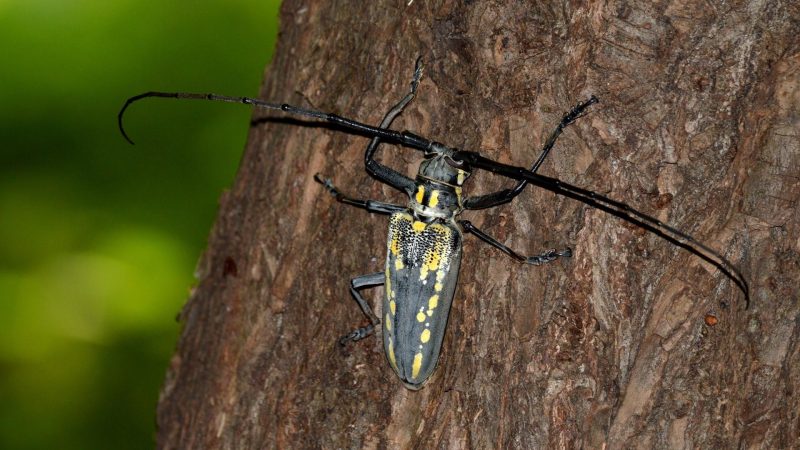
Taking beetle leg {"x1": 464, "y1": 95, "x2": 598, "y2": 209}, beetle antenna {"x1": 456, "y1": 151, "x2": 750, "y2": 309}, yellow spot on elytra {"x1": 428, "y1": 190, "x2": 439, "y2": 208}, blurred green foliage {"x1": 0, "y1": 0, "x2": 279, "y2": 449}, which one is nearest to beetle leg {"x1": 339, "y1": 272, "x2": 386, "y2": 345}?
yellow spot on elytra {"x1": 428, "y1": 190, "x2": 439, "y2": 208}

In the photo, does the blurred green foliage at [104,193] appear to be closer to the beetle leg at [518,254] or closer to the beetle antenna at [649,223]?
the beetle leg at [518,254]

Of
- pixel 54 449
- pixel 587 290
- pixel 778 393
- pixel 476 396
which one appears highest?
pixel 587 290

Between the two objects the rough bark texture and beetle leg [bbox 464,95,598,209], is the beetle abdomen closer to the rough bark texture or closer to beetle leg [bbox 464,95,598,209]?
the rough bark texture

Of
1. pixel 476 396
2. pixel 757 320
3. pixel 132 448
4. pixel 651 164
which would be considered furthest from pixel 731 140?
pixel 132 448

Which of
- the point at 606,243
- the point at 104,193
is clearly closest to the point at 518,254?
the point at 606,243

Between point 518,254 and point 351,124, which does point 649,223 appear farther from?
point 351,124

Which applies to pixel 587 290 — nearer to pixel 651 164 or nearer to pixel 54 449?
pixel 651 164
